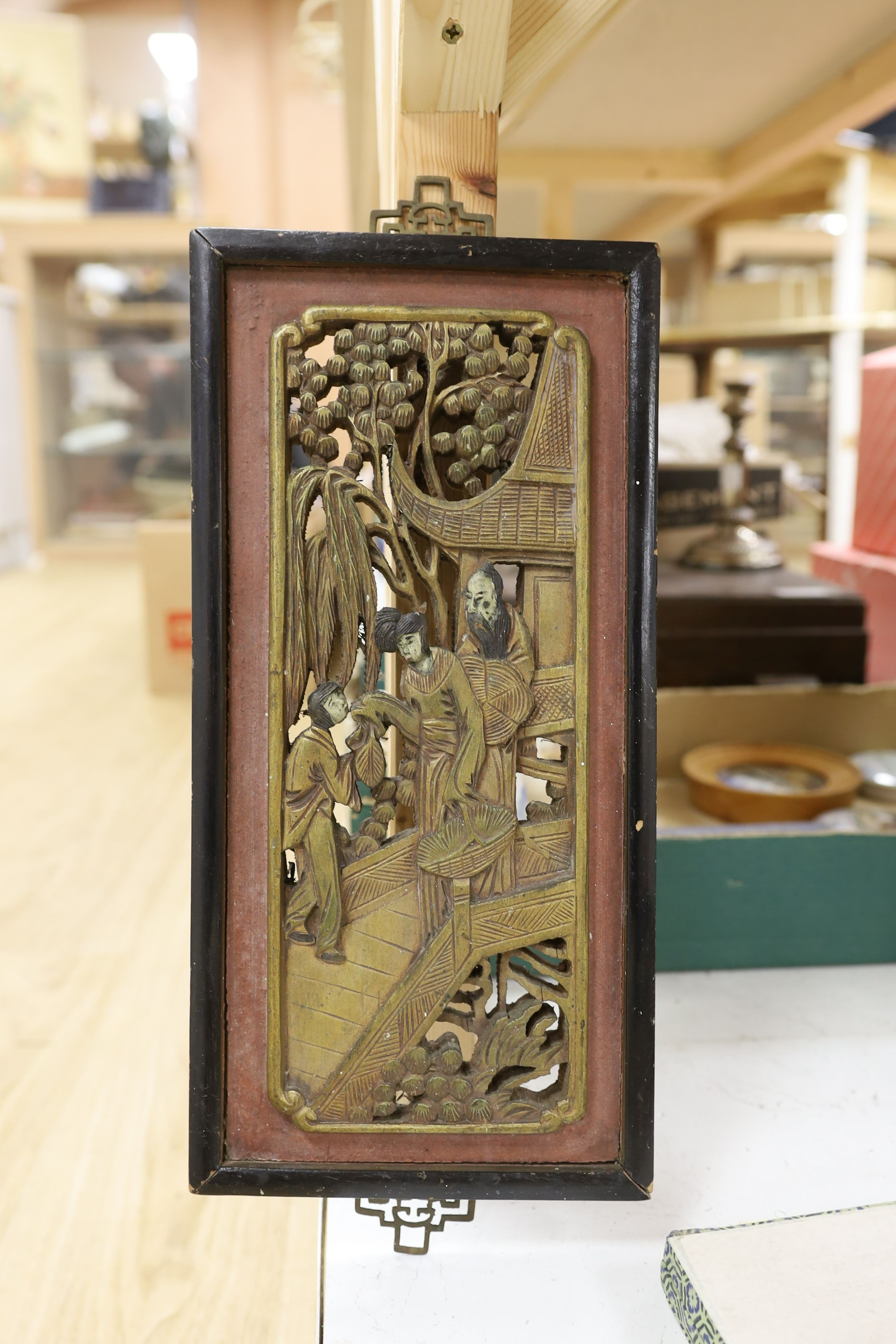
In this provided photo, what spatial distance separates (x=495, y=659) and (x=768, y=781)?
2.07ft

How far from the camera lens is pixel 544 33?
2.09 ft

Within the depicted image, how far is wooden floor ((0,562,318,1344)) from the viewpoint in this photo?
63 cm

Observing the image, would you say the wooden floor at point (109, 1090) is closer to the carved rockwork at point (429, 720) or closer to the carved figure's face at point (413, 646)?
the carved rockwork at point (429, 720)

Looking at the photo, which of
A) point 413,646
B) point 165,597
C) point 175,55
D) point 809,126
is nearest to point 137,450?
point 175,55

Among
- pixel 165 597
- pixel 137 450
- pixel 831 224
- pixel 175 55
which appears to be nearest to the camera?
pixel 165 597

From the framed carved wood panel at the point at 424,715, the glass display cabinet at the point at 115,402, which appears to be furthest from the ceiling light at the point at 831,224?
the framed carved wood panel at the point at 424,715

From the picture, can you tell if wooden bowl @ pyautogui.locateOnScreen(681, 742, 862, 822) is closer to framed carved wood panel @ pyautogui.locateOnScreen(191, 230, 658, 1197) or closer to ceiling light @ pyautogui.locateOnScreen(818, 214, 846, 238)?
framed carved wood panel @ pyautogui.locateOnScreen(191, 230, 658, 1197)

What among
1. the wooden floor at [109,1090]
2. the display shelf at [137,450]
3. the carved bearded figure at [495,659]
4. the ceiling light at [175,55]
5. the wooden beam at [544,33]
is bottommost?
the wooden floor at [109,1090]

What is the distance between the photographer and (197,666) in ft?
1.79

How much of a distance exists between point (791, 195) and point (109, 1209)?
2.02m

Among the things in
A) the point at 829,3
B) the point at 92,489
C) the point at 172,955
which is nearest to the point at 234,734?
the point at 172,955

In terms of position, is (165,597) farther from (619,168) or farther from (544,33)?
(544,33)

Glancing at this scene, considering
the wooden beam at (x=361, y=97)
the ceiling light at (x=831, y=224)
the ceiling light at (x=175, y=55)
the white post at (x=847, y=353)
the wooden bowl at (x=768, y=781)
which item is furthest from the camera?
the ceiling light at (x=175, y=55)

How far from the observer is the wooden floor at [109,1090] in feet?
2.08
